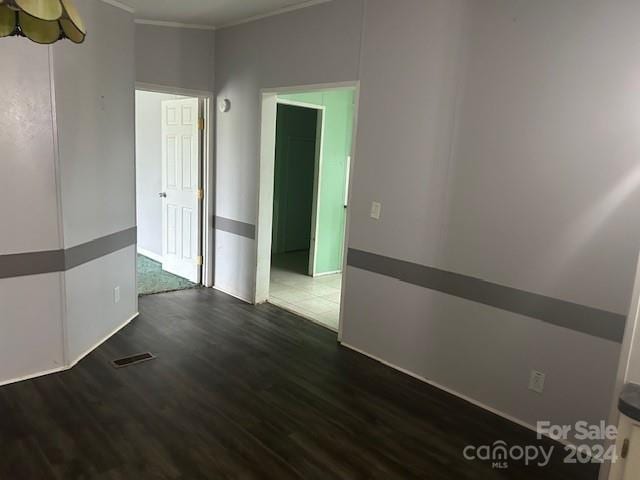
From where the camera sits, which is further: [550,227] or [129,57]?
[129,57]

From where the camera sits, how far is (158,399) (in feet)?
9.21

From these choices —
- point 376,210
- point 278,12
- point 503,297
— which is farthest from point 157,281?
point 503,297

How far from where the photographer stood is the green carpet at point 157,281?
4956 millimetres

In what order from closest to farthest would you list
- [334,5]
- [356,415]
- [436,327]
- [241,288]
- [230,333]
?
[356,415] < [436,327] < [334,5] < [230,333] < [241,288]

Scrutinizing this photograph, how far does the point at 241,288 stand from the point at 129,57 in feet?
7.88

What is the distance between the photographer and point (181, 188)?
17.1ft

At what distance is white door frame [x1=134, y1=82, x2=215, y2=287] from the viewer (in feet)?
15.5

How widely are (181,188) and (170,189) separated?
27 centimetres

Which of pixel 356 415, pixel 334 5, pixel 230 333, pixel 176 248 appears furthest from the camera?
pixel 176 248

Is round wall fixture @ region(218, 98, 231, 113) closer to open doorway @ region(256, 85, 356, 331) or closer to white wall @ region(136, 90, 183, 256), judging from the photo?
open doorway @ region(256, 85, 356, 331)

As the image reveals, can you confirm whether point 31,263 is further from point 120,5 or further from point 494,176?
point 494,176

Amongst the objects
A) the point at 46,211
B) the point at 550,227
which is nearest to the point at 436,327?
the point at 550,227

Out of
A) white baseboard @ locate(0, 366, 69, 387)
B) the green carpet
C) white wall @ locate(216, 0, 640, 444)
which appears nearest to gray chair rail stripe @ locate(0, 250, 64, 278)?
white baseboard @ locate(0, 366, 69, 387)

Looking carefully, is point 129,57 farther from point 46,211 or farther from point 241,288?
point 241,288
